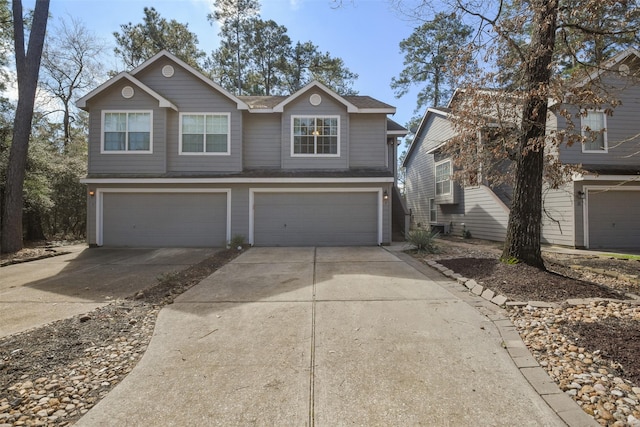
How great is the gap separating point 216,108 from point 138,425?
1086 cm

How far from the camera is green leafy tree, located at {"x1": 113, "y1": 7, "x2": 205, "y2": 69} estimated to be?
21688 millimetres

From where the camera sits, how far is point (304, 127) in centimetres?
1150

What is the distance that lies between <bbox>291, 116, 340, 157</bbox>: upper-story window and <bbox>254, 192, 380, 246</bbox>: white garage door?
5.80 feet

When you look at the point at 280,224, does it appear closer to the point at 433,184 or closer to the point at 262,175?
the point at 262,175

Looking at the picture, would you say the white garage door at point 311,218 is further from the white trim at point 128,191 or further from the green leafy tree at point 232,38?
the green leafy tree at point 232,38

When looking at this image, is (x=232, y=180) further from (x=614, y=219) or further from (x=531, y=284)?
Result: (x=614, y=219)

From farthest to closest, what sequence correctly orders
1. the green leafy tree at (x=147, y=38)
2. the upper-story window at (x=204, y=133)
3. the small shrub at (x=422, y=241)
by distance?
1. the green leafy tree at (x=147, y=38)
2. the upper-story window at (x=204, y=133)
3. the small shrub at (x=422, y=241)

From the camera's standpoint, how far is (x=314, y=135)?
37.8 ft

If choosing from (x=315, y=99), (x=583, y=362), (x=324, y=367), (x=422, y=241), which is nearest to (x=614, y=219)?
(x=422, y=241)

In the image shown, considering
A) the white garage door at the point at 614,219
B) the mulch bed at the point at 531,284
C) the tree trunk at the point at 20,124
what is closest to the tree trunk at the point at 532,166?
the mulch bed at the point at 531,284

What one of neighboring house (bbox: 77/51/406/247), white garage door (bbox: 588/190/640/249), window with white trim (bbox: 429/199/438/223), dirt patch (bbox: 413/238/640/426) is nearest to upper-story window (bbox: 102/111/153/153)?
neighboring house (bbox: 77/51/406/247)

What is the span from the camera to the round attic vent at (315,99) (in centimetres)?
1148

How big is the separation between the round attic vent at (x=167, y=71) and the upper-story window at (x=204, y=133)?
160cm

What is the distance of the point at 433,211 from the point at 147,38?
2265 centimetres
